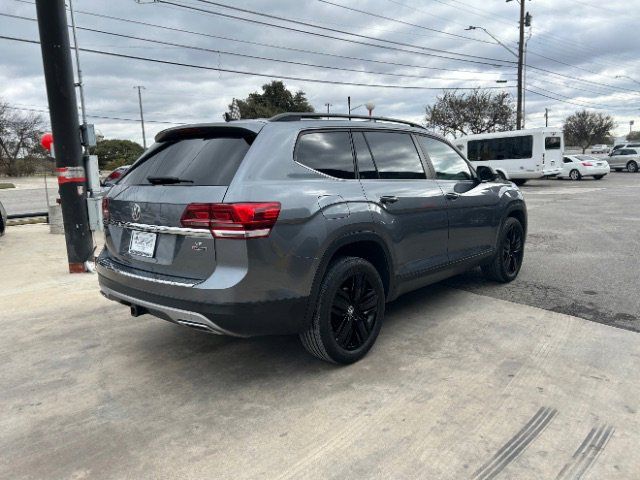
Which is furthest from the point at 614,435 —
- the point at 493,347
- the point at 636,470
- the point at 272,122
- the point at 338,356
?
the point at 272,122

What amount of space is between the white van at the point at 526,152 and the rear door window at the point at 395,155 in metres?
19.0

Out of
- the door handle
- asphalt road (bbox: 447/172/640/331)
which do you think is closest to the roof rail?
the door handle

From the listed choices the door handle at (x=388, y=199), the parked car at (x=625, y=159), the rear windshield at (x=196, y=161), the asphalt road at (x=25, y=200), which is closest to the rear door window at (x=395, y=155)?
the door handle at (x=388, y=199)

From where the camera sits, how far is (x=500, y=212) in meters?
5.26

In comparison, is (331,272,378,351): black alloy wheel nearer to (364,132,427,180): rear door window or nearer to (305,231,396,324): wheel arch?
(305,231,396,324): wheel arch

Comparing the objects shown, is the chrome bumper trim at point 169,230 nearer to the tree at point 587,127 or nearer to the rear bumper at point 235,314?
the rear bumper at point 235,314

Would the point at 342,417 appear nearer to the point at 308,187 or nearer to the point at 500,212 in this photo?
the point at 308,187

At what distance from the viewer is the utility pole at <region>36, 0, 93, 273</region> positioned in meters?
6.12

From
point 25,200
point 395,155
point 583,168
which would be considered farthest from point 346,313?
point 583,168

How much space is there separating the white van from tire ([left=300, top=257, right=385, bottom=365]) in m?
19.9

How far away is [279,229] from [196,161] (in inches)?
31.0

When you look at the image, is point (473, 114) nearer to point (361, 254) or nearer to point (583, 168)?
point (583, 168)

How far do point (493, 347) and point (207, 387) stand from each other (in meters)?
2.18

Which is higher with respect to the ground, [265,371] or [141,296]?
[141,296]
